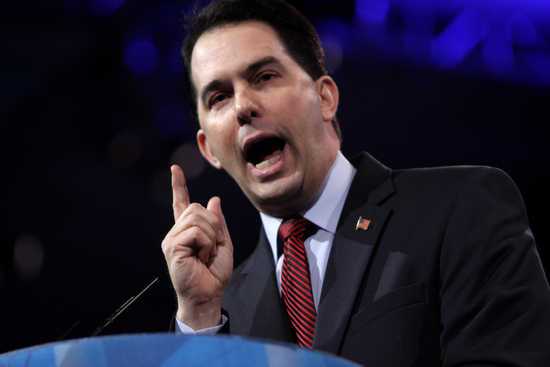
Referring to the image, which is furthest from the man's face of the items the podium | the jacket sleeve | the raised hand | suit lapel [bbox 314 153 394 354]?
the podium

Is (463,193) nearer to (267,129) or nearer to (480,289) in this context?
(480,289)

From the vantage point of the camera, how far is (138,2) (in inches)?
84.1

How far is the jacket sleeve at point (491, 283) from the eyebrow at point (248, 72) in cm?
50

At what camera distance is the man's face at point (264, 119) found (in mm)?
1398

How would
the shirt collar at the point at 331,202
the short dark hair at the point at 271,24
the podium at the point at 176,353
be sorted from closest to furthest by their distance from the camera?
the podium at the point at 176,353
the shirt collar at the point at 331,202
the short dark hair at the point at 271,24

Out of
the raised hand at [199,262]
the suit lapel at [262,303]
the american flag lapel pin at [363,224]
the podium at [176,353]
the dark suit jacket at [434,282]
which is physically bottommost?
the suit lapel at [262,303]

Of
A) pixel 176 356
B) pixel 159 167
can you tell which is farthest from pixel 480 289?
pixel 159 167

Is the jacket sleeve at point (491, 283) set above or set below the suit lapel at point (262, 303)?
above

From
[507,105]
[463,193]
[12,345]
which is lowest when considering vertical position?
[12,345]

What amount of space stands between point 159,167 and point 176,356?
6.32 feet

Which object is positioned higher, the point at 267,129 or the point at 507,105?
the point at 267,129

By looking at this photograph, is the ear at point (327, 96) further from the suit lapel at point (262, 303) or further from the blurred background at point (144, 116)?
the blurred background at point (144, 116)

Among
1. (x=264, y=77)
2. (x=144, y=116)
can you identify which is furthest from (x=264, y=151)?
(x=144, y=116)

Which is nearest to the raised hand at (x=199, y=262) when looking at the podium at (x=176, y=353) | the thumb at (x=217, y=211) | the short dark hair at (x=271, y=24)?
the thumb at (x=217, y=211)
